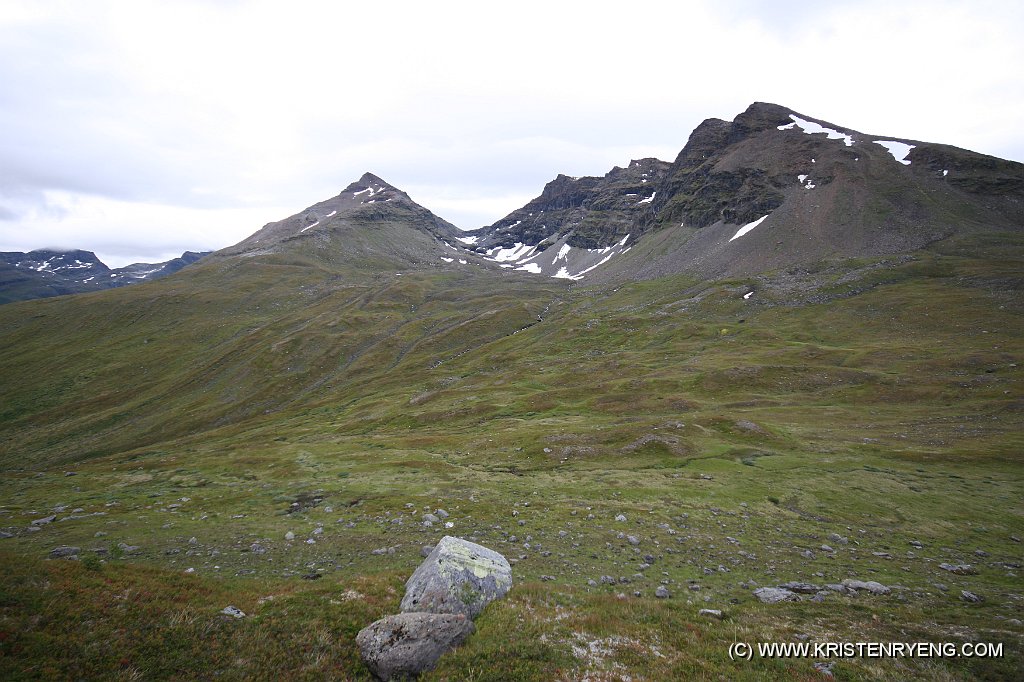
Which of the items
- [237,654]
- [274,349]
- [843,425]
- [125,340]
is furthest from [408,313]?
[237,654]

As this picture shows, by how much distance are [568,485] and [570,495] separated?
2701 millimetres

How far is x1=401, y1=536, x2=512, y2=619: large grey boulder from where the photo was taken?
13781 mm

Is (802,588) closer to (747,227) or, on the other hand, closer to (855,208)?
(855,208)

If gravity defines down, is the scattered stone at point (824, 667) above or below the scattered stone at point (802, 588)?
above

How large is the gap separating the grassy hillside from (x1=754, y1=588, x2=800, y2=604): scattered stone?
0.40 m

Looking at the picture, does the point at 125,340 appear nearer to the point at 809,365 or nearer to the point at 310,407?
the point at 310,407

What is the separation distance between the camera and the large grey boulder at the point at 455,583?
13.8m

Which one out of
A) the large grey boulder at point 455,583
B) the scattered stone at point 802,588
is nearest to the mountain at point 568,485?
the scattered stone at point 802,588

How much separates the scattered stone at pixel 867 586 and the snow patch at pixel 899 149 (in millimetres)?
232785

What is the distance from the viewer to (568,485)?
3372 centimetres

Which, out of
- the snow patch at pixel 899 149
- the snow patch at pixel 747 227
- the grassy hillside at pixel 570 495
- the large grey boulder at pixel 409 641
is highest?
the snow patch at pixel 899 149

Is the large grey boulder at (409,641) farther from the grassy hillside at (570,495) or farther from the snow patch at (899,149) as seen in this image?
the snow patch at (899,149)

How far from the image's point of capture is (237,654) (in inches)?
440

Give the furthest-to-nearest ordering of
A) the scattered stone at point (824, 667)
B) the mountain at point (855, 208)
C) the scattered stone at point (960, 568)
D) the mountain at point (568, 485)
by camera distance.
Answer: the mountain at point (855, 208) < the scattered stone at point (960, 568) < the mountain at point (568, 485) < the scattered stone at point (824, 667)
